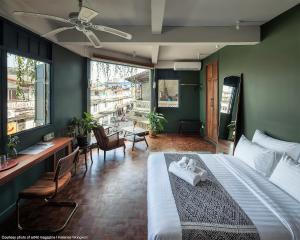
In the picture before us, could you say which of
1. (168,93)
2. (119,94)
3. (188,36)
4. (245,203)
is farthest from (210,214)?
(168,93)

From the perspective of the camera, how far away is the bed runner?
5.02 feet

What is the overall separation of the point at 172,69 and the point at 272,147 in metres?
5.47

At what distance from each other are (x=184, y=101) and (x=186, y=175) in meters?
5.99

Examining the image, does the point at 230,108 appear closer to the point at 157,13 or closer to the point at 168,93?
the point at 157,13

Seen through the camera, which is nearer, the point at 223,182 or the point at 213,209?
the point at 213,209

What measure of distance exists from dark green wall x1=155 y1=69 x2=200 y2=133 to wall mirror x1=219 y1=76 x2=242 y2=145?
2.69 metres

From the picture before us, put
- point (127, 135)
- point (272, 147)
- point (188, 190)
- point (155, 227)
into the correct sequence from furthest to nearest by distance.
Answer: point (127, 135) → point (272, 147) → point (188, 190) → point (155, 227)

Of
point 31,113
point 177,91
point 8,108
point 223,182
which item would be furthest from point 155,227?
point 177,91

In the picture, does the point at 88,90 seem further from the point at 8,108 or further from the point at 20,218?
the point at 20,218

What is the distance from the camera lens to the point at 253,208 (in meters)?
1.82

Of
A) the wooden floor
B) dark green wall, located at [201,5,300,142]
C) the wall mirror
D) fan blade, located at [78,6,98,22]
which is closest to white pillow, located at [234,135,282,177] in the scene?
dark green wall, located at [201,5,300,142]

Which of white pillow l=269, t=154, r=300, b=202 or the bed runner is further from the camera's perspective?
white pillow l=269, t=154, r=300, b=202

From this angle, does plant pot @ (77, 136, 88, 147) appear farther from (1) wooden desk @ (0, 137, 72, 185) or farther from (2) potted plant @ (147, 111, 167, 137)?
(2) potted plant @ (147, 111, 167, 137)

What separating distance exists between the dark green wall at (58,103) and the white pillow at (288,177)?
10.5 ft
